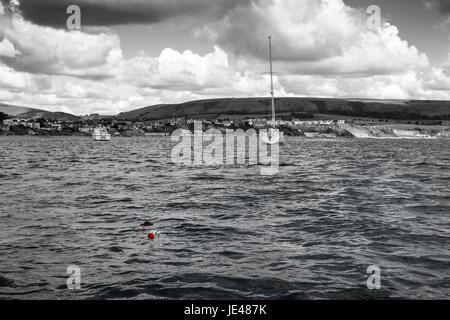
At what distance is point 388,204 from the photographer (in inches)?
922

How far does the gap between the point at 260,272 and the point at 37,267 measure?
6646 millimetres

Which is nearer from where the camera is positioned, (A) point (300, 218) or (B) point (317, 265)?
(B) point (317, 265)

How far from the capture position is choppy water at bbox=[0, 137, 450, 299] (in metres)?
11.4

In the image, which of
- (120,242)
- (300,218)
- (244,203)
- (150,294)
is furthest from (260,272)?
(244,203)

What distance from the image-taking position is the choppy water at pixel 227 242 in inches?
448

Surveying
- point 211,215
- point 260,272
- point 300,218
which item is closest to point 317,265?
point 260,272

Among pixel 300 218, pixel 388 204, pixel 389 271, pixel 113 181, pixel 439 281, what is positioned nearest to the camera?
pixel 439 281

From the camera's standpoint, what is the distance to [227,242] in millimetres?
15727

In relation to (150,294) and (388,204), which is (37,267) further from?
(388,204)

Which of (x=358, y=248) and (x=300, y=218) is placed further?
(x=300, y=218)

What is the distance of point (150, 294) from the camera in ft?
35.7
